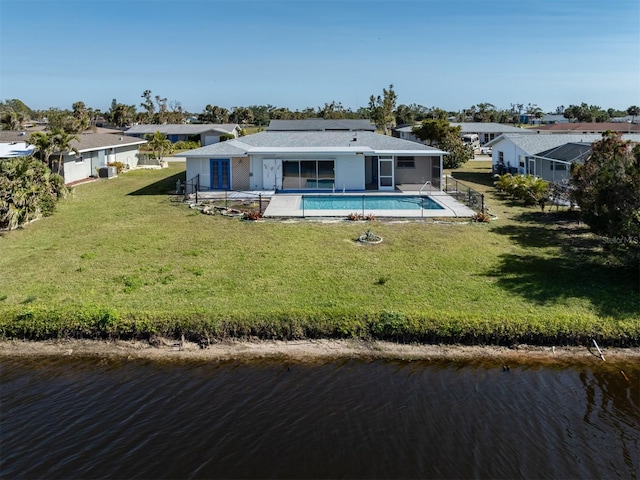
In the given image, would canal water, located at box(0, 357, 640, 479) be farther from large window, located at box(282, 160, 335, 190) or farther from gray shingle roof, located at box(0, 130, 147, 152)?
gray shingle roof, located at box(0, 130, 147, 152)

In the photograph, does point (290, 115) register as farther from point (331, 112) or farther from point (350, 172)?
point (350, 172)

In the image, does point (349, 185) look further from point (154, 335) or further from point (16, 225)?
point (154, 335)

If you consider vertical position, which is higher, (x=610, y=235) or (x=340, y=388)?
(x=610, y=235)

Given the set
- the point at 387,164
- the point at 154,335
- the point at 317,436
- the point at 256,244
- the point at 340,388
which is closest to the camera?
the point at 317,436

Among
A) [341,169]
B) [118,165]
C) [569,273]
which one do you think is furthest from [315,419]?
[118,165]

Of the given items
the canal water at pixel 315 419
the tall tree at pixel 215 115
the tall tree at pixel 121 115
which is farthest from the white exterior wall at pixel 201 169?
the tall tree at pixel 215 115

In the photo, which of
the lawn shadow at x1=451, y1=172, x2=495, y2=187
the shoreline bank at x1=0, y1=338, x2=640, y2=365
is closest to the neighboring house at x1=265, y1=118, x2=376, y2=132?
the lawn shadow at x1=451, y1=172, x2=495, y2=187

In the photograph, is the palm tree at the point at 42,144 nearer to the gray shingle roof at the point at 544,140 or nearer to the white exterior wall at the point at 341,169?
the white exterior wall at the point at 341,169

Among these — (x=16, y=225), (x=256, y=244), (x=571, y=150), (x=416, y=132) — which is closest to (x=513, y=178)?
(x=571, y=150)
